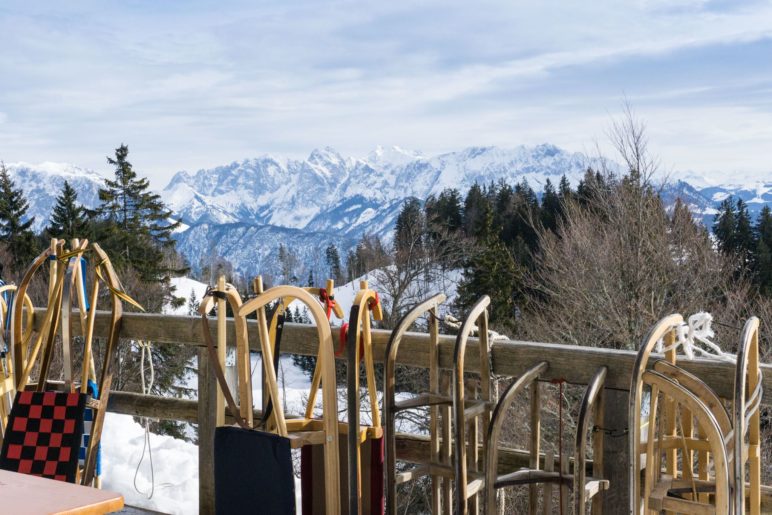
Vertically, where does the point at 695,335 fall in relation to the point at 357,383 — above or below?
above

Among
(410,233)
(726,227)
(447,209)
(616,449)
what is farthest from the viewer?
(447,209)

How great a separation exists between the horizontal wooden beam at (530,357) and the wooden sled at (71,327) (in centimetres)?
30

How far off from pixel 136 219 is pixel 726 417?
3692 centimetres

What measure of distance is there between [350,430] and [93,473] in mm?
1264

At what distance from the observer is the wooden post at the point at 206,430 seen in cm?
282

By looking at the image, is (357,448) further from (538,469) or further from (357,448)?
(538,469)

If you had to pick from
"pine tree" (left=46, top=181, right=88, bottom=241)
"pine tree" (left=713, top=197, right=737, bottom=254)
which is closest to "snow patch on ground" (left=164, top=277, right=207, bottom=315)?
"pine tree" (left=46, top=181, right=88, bottom=241)

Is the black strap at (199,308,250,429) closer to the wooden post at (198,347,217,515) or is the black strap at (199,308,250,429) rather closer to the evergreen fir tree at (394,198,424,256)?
the wooden post at (198,347,217,515)

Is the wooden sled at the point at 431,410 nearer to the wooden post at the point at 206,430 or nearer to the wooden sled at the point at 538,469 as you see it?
the wooden sled at the point at 538,469

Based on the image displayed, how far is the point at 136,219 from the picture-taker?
36750 millimetres

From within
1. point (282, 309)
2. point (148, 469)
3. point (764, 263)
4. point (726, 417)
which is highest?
point (282, 309)

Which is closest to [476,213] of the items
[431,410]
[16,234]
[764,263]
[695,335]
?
[764,263]

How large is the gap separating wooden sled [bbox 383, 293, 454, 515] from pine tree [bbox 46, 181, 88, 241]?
32.3 m

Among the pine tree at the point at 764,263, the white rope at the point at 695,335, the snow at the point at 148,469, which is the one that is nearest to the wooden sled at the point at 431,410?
the white rope at the point at 695,335
